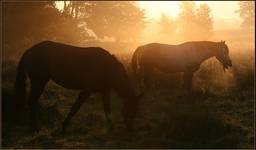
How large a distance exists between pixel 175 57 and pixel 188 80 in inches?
53.9

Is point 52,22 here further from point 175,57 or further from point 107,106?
point 175,57

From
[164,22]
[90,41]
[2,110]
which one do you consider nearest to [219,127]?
[90,41]

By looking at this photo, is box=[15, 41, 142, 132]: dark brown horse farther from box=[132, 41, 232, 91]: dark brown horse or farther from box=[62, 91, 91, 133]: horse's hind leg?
box=[132, 41, 232, 91]: dark brown horse

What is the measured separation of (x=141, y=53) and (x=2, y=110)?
5259 millimetres

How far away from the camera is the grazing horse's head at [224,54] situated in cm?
1202

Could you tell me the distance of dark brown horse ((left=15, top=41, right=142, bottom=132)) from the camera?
927 centimetres

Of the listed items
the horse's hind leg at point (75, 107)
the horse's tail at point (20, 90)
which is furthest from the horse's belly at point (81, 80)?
the horse's tail at point (20, 90)

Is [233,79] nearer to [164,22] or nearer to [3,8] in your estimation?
[3,8]

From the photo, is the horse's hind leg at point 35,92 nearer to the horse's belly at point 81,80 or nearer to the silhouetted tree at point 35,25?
the horse's belly at point 81,80

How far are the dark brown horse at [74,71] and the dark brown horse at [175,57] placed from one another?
3603 millimetres

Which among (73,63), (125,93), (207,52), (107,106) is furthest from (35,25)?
(207,52)

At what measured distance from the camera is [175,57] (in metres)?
14.2

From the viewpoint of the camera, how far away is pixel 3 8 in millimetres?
10492

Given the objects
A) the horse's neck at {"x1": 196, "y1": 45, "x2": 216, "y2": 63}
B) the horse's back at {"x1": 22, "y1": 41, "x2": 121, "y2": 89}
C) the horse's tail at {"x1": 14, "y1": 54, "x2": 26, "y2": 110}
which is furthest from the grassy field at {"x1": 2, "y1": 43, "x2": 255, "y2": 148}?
the horse's back at {"x1": 22, "y1": 41, "x2": 121, "y2": 89}
